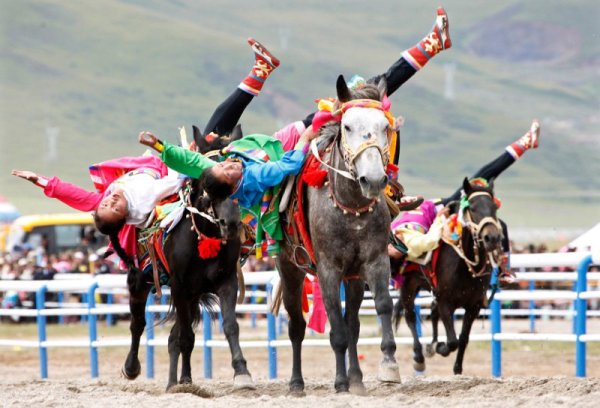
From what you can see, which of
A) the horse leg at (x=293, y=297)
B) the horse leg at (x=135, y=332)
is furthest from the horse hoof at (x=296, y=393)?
the horse leg at (x=135, y=332)

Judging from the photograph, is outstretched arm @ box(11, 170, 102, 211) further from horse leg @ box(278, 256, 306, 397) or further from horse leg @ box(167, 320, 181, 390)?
horse leg @ box(278, 256, 306, 397)

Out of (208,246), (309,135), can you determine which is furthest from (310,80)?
(309,135)

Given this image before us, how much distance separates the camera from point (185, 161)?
9.20 m

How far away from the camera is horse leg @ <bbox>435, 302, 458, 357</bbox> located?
1215 cm

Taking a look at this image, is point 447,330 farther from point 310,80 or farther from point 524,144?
point 310,80

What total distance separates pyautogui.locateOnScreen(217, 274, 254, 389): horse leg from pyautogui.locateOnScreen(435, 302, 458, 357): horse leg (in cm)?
307

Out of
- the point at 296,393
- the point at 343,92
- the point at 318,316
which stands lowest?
the point at 296,393

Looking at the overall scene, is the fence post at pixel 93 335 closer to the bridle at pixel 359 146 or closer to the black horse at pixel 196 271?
the black horse at pixel 196 271

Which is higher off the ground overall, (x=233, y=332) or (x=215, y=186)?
(x=215, y=186)

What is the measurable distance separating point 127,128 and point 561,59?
246 feet

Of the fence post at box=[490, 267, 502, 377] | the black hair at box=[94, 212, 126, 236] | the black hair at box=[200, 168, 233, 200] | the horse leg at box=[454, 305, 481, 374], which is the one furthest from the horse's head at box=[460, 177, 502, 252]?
the black hair at box=[94, 212, 126, 236]

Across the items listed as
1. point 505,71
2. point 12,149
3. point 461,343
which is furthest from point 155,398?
point 505,71

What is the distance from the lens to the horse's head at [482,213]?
1176cm

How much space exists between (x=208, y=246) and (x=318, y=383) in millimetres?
1651
